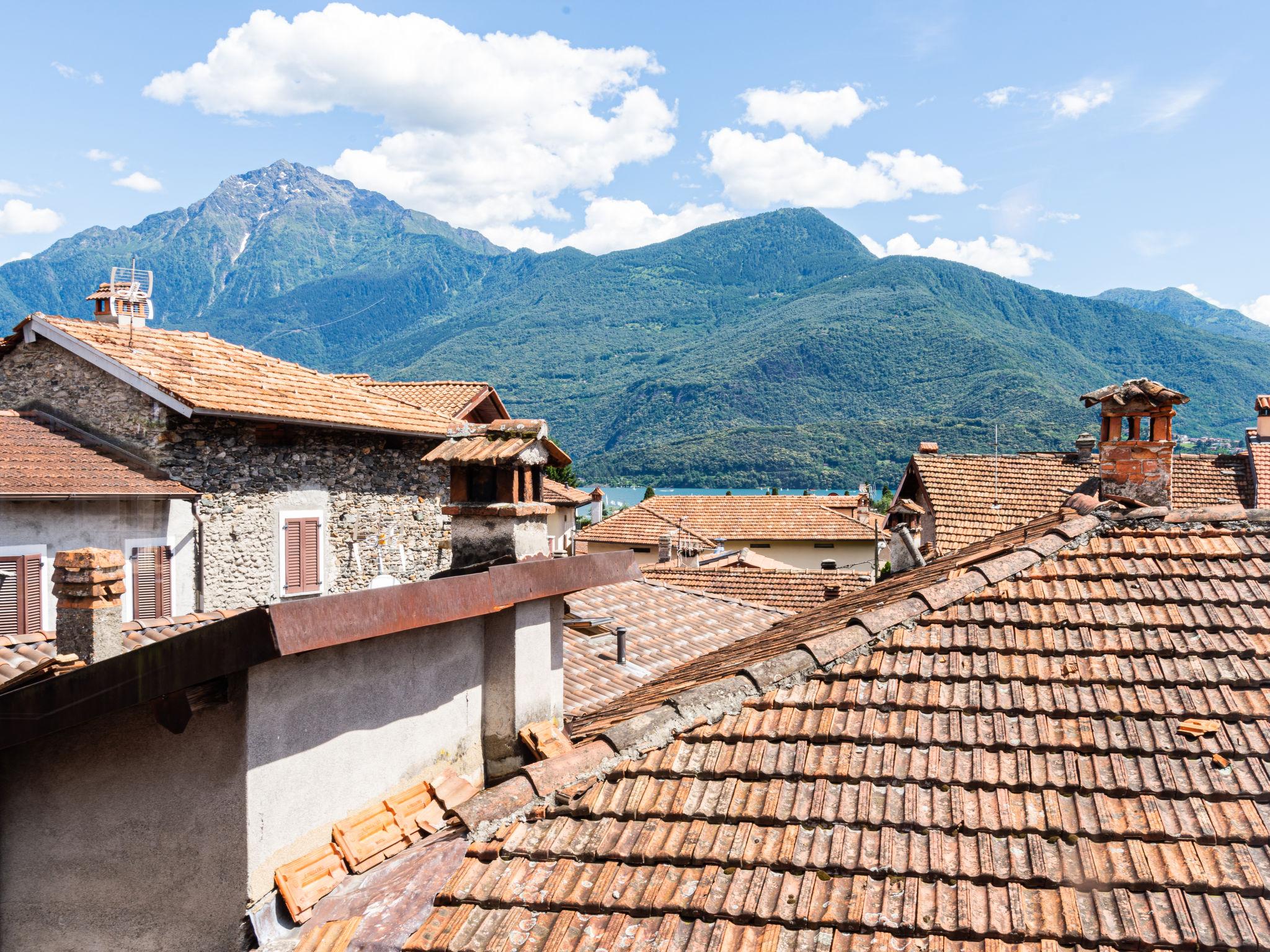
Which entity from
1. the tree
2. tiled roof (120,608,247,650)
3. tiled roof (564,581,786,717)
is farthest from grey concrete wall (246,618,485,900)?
the tree

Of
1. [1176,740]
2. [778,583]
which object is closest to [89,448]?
[1176,740]

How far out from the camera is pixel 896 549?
15.5 m

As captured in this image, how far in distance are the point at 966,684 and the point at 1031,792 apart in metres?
0.70

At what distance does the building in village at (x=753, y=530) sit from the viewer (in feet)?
127

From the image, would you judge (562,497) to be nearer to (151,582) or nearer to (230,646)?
(151,582)

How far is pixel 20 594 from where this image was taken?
11750 mm

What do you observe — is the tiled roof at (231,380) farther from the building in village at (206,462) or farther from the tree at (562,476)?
the tree at (562,476)

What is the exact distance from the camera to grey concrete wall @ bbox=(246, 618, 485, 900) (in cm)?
323

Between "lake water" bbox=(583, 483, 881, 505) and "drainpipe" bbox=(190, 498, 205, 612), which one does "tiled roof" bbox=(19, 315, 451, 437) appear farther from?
"lake water" bbox=(583, 483, 881, 505)

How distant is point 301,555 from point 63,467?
12.5 ft

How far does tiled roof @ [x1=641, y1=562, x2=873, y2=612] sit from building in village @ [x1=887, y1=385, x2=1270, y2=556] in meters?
2.97

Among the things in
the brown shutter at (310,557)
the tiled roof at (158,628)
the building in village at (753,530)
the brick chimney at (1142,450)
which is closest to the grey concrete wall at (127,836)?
the tiled roof at (158,628)

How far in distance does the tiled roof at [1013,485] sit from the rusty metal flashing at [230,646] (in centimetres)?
1393

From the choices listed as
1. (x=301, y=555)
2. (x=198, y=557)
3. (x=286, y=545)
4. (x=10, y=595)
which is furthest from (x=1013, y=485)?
(x=10, y=595)
